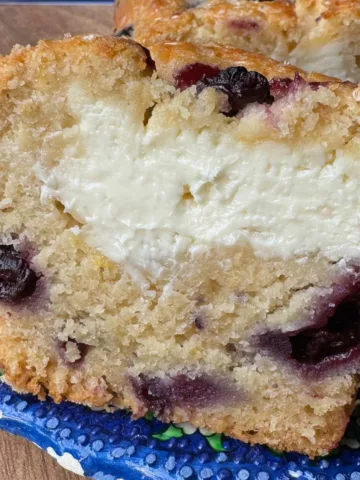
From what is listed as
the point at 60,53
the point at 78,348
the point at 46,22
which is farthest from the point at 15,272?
the point at 46,22

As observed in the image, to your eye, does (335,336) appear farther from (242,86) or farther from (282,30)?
(282,30)

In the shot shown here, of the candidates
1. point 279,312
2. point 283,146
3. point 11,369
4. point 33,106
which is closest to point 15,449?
point 11,369

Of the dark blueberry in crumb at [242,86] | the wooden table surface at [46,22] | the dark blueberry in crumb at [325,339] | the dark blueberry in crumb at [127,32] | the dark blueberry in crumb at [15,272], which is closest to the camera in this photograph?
the dark blueberry in crumb at [242,86]

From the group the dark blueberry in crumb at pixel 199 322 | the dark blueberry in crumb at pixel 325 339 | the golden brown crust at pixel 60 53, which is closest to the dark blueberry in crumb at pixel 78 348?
the dark blueberry in crumb at pixel 199 322

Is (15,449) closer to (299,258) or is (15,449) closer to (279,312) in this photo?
(279,312)

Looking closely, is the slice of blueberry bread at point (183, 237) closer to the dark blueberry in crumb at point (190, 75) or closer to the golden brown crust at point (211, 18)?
the dark blueberry in crumb at point (190, 75)

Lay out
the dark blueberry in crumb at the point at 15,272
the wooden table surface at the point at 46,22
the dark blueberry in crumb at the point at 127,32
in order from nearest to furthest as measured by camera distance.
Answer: the dark blueberry in crumb at the point at 15,272 → the dark blueberry in crumb at the point at 127,32 → the wooden table surface at the point at 46,22

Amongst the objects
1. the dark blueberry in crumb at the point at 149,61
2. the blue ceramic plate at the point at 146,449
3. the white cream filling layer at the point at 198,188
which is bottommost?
the blue ceramic plate at the point at 146,449
